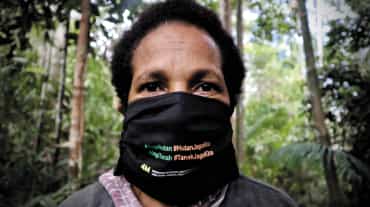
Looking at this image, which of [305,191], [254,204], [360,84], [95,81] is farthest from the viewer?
[305,191]

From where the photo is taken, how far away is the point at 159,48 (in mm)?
1078

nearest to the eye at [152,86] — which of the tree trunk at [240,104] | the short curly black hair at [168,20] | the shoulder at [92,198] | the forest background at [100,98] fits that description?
the short curly black hair at [168,20]

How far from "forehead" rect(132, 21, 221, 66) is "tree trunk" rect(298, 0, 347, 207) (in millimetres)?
2002

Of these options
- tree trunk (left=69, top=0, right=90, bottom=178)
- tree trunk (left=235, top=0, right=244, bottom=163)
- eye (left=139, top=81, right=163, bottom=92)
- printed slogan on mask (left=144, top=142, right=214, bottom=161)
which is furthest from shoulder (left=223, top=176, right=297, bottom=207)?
tree trunk (left=235, top=0, right=244, bottom=163)

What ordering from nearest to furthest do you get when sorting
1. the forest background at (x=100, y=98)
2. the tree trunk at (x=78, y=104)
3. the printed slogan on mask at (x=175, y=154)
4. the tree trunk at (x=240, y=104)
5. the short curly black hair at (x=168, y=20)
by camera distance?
1. the printed slogan on mask at (x=175, y=154)
2. the short curly black hair at (x=168, y=20)
3. the tree trunk at (x=78, y=104)
4. the forest background at (x=100, y=98)
5. the tree trunk at (x=240, y=104)

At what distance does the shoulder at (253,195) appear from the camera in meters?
1.07

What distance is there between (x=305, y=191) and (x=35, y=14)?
4.77 m

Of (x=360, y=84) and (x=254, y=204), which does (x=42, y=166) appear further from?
(x=360, y=84)

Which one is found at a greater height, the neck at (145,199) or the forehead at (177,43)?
the forehead at (177,43)

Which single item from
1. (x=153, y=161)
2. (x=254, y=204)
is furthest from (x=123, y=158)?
(x=254, y=204)

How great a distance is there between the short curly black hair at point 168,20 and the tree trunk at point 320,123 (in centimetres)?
181

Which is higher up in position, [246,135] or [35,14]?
[35,14]

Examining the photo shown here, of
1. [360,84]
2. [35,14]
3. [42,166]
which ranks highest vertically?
[35,14]

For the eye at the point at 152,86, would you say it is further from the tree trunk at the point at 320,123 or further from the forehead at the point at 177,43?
the tree trunk at the point at 320,123
